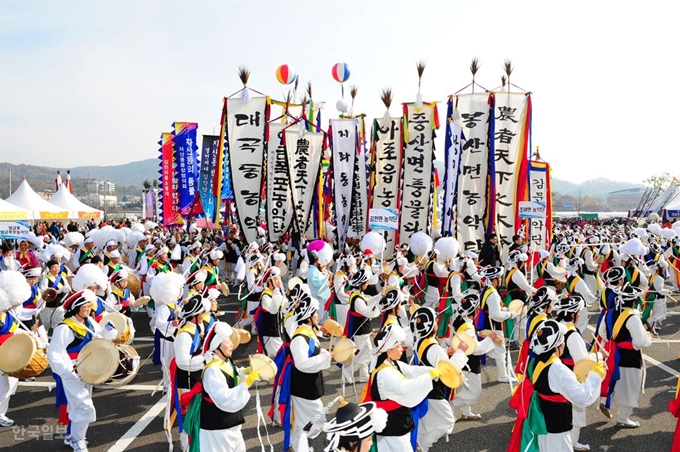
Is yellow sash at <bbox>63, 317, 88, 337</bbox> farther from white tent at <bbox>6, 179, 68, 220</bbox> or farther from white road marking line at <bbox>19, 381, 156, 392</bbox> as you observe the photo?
white tent at <bbox>6, 179, 68, 220</bbox>

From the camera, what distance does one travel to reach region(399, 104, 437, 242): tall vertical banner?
1312 cm

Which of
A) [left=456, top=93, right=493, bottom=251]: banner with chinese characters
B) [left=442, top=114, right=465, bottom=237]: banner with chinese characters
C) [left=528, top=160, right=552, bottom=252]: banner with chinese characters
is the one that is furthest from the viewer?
[left=528, top=160, right=552, bottom=252]: banner with chinese characters

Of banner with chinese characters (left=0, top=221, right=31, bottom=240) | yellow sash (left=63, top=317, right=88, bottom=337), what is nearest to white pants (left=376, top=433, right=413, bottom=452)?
yellow sash (left=63, top=317, right=88, bottom=337)

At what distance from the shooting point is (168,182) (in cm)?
1903

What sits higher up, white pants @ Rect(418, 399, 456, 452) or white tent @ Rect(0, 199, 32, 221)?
white tent @ Rect(0, 199, 32, 221)

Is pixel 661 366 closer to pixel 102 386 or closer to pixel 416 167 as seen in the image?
pixel 416 167

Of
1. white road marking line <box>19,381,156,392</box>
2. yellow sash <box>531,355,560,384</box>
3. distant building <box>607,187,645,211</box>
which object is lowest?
white road marking line <box>19,381,156,392</box>

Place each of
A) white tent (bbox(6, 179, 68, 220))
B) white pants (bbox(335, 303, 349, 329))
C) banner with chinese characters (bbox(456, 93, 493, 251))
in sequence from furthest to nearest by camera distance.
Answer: white tent (bbox(6, 179, 68, 220))
banner with chinese characters (bbox(456, 93, 493, 251))
white pants (bbox(335, 303, 349, 329))

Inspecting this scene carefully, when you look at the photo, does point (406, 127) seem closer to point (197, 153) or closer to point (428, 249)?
point (428, 249)

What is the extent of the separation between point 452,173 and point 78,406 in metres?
9.94

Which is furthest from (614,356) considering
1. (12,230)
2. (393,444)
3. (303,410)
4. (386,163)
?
(12,230)

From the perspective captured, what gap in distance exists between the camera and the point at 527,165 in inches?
479

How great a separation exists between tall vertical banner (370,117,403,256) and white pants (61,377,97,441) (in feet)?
30.9

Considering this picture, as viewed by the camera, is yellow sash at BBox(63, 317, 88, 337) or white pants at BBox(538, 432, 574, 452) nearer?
white pants at BBox(538, 432, 574, 452)
